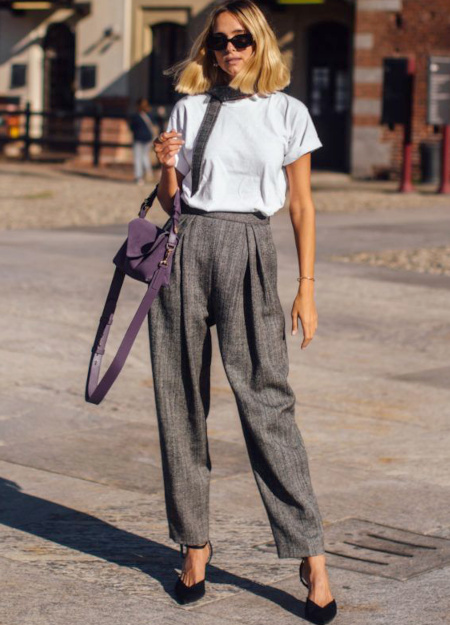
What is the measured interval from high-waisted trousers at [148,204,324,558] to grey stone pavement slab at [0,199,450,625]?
375mm

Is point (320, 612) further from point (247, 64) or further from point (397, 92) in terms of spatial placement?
point (397, 92)

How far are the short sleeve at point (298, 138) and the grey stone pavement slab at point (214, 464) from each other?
138 cm

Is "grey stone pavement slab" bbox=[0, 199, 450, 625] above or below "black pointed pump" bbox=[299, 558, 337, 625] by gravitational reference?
below

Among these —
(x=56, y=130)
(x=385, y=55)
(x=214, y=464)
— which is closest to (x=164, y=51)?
(x=56, y=130)

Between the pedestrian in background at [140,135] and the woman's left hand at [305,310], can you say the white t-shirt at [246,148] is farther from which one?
the pedestrian in background at [140,135]

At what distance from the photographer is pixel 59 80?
110ft

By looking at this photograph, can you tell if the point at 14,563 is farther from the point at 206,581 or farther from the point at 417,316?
the point at 417,316

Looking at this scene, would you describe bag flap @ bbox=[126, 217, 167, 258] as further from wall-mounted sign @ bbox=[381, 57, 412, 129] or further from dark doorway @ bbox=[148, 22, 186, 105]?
dark doorway @ bbox=[148, 22, 186, 105]

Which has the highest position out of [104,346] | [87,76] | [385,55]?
[385,55]

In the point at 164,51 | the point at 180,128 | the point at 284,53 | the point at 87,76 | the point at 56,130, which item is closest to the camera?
the point at 180,128

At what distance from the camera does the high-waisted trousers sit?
3982mm

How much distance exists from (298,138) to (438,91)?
1969cm

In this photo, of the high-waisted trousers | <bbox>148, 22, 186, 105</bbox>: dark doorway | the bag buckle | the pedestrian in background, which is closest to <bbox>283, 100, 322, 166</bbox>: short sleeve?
the high-waisted trousers

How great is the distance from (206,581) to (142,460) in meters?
1.60
